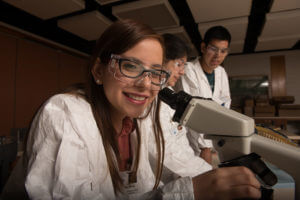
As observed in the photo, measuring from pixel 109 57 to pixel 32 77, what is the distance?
3.99 metres

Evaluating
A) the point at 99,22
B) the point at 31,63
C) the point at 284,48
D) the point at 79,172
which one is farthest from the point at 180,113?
the point at 284,48

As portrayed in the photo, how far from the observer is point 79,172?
0.58 m

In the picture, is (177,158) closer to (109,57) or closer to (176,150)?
(176,150)

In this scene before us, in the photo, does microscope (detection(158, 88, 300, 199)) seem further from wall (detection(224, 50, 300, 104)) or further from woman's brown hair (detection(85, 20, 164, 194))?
wall (detection(224, 50, 300, 104))

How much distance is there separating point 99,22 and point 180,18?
4.99ft

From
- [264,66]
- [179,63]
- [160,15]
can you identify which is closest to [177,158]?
[179,63]

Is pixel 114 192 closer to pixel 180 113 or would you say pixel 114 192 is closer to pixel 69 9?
pixel 180 113

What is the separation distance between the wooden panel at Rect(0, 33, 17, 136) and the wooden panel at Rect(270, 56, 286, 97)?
6.59 metres

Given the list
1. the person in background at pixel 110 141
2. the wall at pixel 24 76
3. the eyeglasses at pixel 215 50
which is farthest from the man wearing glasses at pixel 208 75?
the wall at pixel 24 76

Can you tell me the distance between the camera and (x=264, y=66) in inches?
222

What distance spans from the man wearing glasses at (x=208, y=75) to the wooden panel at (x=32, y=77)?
3419mm

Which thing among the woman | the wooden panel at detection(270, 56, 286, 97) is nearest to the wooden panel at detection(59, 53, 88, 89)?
the woman

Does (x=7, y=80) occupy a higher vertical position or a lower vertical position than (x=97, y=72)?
higher

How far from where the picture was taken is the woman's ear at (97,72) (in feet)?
2.62
